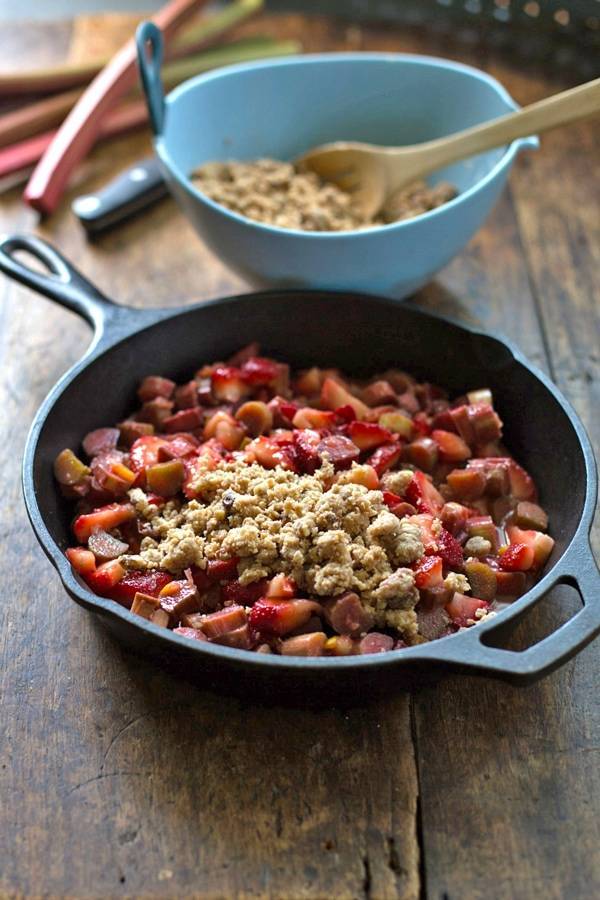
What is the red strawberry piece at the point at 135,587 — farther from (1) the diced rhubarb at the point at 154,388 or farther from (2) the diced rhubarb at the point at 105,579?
(1) the diced rhubarb at the point at 154,388

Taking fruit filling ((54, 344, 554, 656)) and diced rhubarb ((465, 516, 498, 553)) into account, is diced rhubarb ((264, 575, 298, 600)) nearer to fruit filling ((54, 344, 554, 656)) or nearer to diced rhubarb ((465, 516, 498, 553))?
fruit filling ((54, 344, 554, 656))

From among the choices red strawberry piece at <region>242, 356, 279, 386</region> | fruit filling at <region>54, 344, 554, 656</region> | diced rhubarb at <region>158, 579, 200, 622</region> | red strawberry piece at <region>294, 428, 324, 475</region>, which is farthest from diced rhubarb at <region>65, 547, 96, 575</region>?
red strawberry piece at <region>242, 356, 279, 386</region>

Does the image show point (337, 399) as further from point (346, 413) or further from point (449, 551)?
point (449, 551)

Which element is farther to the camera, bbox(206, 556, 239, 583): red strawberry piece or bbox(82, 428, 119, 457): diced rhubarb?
bbox(82, 428, 119, 457): diced rhubarb

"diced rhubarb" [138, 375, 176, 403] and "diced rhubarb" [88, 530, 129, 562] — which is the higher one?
"diced rhubarb" [138, 375, 176, 403]

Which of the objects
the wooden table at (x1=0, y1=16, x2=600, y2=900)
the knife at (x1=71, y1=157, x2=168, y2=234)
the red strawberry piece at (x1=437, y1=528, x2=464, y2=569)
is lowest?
the wooden table at (x1=0, y1=16, x2=600, y2=900)

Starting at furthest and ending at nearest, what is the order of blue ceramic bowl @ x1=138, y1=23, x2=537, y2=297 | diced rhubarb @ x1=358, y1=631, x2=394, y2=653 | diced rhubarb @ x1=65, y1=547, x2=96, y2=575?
1. blue ceramic bowl @ x1=138, y1=23, x2=537, y2=297
2. diced rhubarb @ x1=65, y1=547, x2=96, y2=575
3. diced rhubarb @ x1=358, y1=631, x2=394, y2=653

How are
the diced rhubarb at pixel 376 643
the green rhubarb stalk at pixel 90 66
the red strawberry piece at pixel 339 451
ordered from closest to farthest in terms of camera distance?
the diced rhubarb at pixel 376 643, the red strawberry piece at pixel 339 451, the green rhubarb stalk at pixel 90 66

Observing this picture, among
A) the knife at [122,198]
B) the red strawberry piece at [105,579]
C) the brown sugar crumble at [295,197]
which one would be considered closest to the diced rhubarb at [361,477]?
the red strawberry piece at [105,579]
